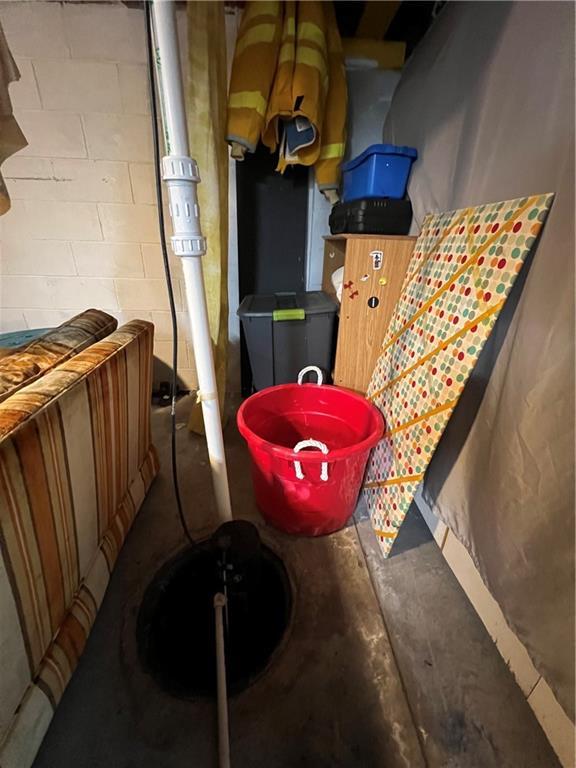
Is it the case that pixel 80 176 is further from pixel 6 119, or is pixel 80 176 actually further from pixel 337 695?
pixel 337 695

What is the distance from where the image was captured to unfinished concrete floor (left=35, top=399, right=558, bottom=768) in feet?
2.31

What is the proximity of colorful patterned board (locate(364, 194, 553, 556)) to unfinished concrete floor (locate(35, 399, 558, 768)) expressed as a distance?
21 cm

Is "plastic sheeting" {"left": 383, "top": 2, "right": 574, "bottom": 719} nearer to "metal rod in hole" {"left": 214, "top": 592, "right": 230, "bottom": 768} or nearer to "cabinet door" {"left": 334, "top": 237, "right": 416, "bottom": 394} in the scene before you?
"cabinet door" {"left": 334, "top": 237, "right": 416, "bottom": 394}

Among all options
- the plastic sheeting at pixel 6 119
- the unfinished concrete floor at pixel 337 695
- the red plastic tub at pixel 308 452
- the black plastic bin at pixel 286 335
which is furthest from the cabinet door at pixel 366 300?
the plastic sheeting at pixel 6 119

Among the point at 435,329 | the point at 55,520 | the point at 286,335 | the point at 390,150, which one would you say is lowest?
the point at 55,520

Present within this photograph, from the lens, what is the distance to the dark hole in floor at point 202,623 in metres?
0.83

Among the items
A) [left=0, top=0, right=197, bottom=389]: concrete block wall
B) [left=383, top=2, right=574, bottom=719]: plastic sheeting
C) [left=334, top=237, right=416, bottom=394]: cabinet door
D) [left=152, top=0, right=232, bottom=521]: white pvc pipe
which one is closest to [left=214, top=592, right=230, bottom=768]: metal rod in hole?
[left=152, top=0, right=232, bottom=521]: white pvc pipe

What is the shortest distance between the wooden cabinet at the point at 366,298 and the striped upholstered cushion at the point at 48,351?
0.93 metres

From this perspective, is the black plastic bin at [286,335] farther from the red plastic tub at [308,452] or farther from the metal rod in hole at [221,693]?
the metal rod in hole at [221,693]

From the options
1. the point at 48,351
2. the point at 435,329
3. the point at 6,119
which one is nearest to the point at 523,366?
the point at 435,329

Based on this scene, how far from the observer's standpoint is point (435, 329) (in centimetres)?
103

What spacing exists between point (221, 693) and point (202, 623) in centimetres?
22

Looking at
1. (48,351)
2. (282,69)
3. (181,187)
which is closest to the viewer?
(181,187)

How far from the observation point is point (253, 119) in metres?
1.36
